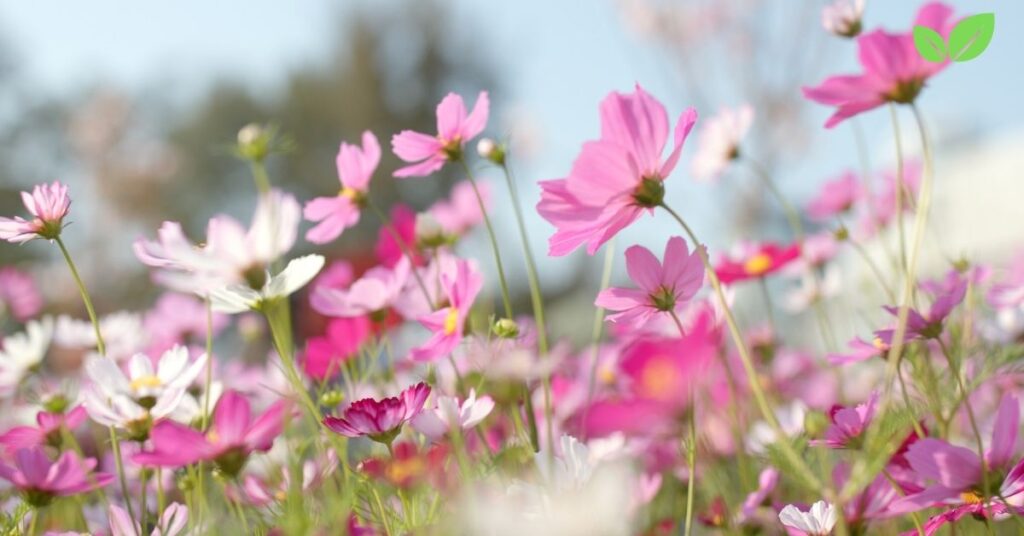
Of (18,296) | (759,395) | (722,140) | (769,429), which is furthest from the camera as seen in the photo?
(18,296)

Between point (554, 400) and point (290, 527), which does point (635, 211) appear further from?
point (554, 400)

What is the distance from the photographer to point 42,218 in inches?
19.8

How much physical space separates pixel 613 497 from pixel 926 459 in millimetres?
131

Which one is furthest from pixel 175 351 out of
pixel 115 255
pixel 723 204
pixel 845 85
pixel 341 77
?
pixel 341 77

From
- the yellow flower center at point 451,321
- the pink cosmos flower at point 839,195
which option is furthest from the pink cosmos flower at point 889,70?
the pink cosmos flower at point 839,195

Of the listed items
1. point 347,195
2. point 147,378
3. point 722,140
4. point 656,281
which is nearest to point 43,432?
point 147,378

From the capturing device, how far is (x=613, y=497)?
346 mm

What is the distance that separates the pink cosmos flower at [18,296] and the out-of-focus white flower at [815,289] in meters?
0.92

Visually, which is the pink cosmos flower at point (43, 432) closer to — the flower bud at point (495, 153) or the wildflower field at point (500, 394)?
the wildflower field at point (500, 394)

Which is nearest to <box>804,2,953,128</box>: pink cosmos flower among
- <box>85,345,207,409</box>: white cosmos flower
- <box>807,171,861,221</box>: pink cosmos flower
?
<box>85,345,207,409</box>: white cosmos flower

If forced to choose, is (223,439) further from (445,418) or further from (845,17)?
(845,17)

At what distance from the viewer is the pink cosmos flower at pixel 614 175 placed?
42 centimetres

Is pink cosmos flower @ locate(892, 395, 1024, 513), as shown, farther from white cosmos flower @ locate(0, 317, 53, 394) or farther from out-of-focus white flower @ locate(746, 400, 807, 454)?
white cosmos flower @ locate(0, 317, 53, 394)

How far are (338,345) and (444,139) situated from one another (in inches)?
7.1
